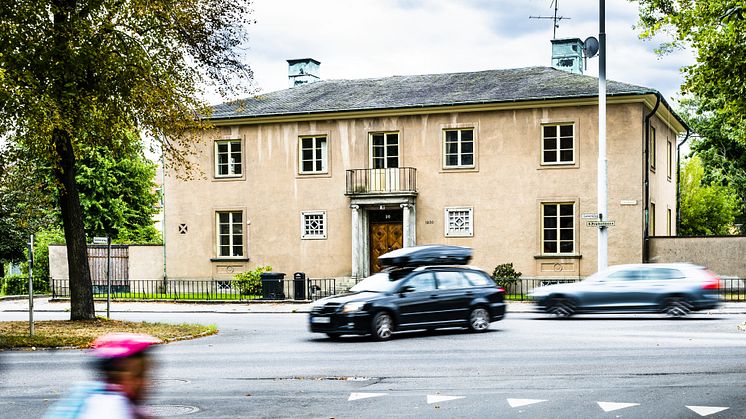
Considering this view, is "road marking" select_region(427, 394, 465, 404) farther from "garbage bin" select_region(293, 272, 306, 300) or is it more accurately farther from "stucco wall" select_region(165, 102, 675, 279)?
"stucco wall" select_region(165, 102, 675, 279)

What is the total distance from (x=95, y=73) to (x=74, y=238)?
13.5ft

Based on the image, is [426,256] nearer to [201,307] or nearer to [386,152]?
[201,307]

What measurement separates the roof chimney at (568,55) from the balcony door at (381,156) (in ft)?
26.0

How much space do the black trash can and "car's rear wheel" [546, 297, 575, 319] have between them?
447 inches

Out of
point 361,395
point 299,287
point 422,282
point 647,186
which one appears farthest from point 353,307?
point 647,186

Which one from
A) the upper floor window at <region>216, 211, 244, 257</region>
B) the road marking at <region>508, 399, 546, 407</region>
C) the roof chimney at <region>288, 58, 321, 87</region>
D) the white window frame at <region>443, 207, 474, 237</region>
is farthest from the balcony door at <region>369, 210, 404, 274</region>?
the road marking at <region>508, 399, 546, 407</region>

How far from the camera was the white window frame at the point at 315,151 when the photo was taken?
35875 millimetres

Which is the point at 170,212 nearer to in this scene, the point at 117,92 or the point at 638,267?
the point at 117,92

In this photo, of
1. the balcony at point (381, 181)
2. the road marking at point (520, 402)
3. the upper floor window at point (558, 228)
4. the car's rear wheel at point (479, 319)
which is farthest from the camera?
the balcony at point (381, 181)

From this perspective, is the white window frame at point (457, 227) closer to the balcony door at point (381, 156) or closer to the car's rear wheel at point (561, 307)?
the balcony door at point (381, 156)

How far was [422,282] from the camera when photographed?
18328 millimetres

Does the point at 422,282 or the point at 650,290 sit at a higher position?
the point at 422,282

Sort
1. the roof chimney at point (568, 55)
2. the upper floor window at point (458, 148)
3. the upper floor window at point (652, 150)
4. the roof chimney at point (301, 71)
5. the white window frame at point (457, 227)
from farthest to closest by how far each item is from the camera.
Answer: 1. the roof chimney at point (301, 71)
2. the roof chimney at point (568, 55)
3. the upper floor window at point (458, 148)
4. the white window frame at point (457, 227)
5. the upper floor window at point (652, 150)

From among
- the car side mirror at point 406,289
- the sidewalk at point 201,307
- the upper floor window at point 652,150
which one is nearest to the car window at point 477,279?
the car side mirror at point 406,289
